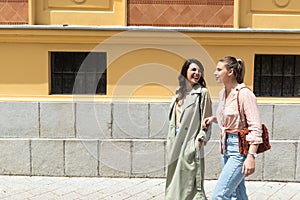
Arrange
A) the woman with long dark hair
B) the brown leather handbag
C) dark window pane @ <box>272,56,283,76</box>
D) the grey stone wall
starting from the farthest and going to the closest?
1. dark window pane @ <box>272,56,283,76</box>
2. the grey stone wall
3. the woman with long dark hair
4. the brown leather handbag

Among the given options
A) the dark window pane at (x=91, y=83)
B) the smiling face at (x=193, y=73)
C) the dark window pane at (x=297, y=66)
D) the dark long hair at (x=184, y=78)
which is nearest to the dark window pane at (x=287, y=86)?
the dark window pane at (x=297, y=66)

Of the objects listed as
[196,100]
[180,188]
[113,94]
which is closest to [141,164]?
[113,94]

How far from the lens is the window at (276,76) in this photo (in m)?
4.86

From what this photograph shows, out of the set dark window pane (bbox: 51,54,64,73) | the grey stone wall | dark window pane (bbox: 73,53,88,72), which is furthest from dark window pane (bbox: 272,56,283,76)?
dark window pane (bbox: 51,54,64,73)

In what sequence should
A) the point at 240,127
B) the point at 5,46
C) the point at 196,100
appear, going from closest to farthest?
the point at 240,127 → the point at 196,100 → the point at 5,46

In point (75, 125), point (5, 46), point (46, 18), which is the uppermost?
point (46, 18)

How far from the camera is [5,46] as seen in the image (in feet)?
15.5

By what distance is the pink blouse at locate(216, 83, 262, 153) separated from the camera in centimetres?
249

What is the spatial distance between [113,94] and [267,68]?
93.6 inches

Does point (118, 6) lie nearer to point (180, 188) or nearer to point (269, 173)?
point (180, 188)

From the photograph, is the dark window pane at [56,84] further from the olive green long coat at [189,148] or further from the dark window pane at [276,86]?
the dark window pane at [276,86]

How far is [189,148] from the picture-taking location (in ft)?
10.1

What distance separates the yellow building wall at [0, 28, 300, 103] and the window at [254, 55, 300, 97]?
5.1 inches

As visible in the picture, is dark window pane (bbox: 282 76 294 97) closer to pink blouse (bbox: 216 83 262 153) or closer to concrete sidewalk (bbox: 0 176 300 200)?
concrete sidewalk (bbox: 0 176 300 200)
